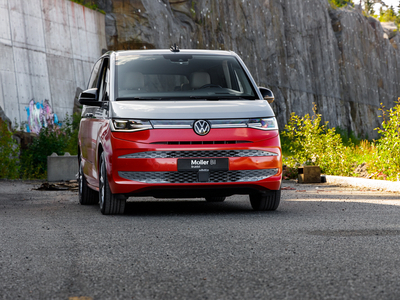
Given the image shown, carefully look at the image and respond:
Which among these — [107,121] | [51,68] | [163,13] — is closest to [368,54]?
[163,13]

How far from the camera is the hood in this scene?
320 inches

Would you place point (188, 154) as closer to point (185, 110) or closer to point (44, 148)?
point (185, 110)

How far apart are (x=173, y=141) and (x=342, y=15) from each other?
47.3 metres

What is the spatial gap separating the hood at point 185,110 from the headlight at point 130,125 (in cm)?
5

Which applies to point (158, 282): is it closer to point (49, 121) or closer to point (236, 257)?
point (236, 257)

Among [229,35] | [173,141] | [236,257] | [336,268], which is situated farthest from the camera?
[229,35]

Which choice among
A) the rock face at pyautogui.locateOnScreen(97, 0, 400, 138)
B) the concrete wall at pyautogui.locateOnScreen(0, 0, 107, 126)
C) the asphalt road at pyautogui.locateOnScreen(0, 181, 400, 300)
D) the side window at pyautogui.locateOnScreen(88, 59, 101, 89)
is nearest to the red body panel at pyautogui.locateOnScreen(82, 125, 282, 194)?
the asphalt road at pyautogui.locateOnScreen(0, 181, 400, 300)

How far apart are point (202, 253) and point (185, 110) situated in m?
3.07

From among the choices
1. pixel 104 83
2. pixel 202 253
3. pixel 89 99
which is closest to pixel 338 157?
pixel 104 83

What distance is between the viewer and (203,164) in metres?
8.09

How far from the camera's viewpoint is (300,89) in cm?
4447

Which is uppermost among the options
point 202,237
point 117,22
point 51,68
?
point 117,22

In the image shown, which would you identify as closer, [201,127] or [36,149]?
[201,127]

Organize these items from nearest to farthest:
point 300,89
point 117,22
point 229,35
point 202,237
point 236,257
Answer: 1. point 236,257
2. point 202,237
3. point 117,22
4. point 229,35
5. point 300,89
